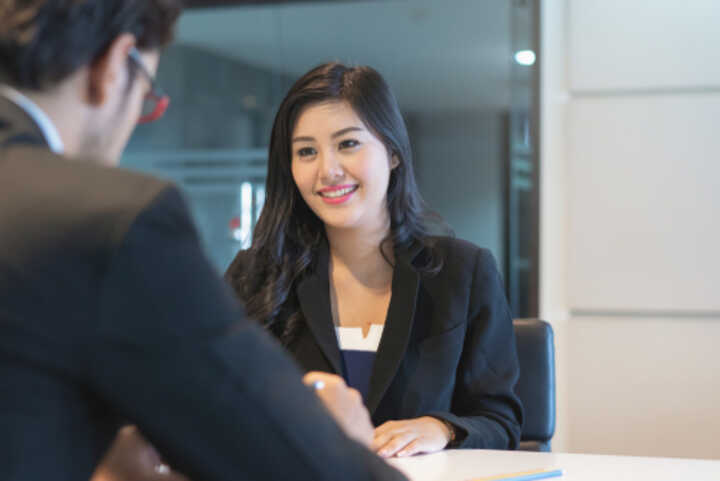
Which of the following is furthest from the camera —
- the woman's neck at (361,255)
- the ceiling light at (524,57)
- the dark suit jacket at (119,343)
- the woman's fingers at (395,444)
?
the ceiling light at (524,57)

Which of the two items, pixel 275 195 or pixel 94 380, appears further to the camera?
pixel 275 195

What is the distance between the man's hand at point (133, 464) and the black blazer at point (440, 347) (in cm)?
98

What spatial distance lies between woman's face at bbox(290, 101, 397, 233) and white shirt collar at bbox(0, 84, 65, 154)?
131 centimetres

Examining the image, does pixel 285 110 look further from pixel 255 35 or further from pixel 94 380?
pixel 255 35

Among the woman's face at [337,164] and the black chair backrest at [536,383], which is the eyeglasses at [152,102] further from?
the black chair backrest at [536,383]

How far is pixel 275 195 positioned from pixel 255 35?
7.66 ft

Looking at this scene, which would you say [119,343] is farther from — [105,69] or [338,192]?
[338,192]

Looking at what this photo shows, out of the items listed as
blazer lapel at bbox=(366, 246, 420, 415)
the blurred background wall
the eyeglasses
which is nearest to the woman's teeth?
blazer lapel at bbox=(366, 246, 420, 415)

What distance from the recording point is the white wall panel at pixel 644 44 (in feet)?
11.2

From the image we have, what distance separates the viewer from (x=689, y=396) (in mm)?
3395

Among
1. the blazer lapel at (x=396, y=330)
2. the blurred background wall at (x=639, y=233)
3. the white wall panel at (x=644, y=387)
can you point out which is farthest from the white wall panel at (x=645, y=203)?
the blazer lapel at (x=396, y=330)

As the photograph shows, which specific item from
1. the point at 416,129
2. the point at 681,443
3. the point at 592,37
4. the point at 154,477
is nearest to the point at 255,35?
the point at 416,129

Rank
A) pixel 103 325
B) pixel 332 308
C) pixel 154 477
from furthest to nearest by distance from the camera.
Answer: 1. pixel 332 308
2. pixel 154 477
3. pixel 103 325

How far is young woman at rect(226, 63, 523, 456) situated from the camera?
193 centimetres
